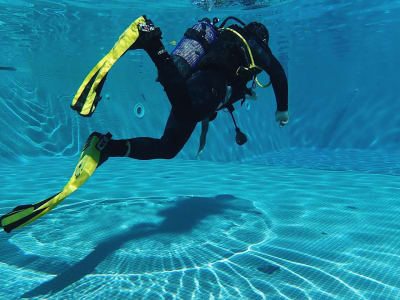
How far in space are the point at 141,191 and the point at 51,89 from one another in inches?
524

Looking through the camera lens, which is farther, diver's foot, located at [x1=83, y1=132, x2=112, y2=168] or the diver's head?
the diver's head

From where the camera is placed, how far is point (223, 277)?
3.41 m

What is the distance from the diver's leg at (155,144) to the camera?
3799 millimetres

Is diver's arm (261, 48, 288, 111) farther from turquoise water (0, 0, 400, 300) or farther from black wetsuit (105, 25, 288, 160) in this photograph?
turquoise water (0, 0, 400, 300)

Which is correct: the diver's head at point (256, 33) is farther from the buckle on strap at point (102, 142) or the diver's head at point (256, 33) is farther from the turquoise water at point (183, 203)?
the turquoise water at point (183, 203)

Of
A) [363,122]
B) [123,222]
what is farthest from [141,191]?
[363,122]

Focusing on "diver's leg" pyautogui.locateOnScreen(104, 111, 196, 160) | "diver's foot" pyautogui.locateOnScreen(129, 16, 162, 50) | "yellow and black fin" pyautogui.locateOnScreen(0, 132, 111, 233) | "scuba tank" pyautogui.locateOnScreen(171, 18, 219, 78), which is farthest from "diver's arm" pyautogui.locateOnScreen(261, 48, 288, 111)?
"yellow and black fin" pyautogui.locateOnScreen(0, 132, 111, 233)

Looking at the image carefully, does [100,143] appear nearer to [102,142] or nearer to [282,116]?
[102,142]

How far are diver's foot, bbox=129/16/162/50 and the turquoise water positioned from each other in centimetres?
245

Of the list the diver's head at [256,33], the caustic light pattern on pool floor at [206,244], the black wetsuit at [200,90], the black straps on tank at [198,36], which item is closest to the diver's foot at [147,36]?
the black wetsuit at [200,90]

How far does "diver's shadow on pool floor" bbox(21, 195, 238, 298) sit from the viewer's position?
10.8 ft

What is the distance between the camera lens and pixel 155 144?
4066 millimetres

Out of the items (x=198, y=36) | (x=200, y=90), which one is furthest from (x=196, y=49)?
(x=200, y=90)

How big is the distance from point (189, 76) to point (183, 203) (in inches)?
112
